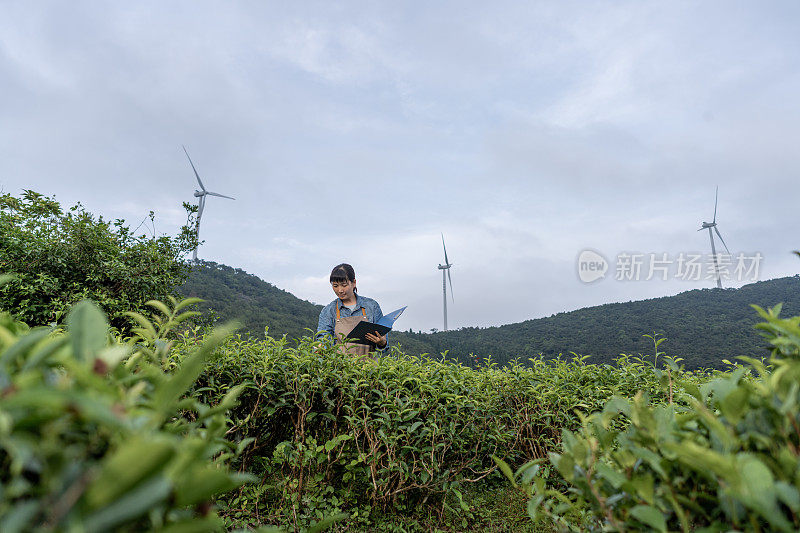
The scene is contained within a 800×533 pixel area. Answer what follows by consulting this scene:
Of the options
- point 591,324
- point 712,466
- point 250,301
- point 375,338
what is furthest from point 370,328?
point 591,324

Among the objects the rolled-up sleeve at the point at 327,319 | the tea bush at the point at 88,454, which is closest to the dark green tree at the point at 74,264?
the rolled-up sleeve at the point at 327,319

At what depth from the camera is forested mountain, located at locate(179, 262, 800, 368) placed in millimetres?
27953

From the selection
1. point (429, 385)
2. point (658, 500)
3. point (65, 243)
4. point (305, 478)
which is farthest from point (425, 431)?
point (65, 243)

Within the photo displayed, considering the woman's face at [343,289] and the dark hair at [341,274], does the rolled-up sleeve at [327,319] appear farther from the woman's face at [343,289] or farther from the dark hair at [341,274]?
the dark hair at [341,274]

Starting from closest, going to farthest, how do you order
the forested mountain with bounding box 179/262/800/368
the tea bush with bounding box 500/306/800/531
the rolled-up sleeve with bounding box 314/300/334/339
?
the tea bush with bounding box 500/306/800/531
the rolled-up sleeve with bounding box 314/300/334/339
the forested mountain with bounding box 179/262/800/368

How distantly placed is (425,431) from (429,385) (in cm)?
36

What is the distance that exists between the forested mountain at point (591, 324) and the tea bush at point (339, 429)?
60.1 ft

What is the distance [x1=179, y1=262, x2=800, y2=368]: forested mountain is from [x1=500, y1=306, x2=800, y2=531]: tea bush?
69.5ft

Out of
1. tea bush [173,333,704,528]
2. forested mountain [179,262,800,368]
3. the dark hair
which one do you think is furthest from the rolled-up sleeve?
forested mountain [179,262,800,368]

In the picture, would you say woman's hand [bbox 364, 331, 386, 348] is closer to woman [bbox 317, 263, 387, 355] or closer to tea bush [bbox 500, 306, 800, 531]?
woman [bbox 317, 263, 387, 355]

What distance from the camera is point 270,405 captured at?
3.47m

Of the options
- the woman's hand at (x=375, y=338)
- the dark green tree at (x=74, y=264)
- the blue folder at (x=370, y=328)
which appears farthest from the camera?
the dark green tree at (x=74, y=264)

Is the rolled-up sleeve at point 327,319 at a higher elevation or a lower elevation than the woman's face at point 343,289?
lower

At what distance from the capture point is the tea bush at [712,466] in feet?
2.49
